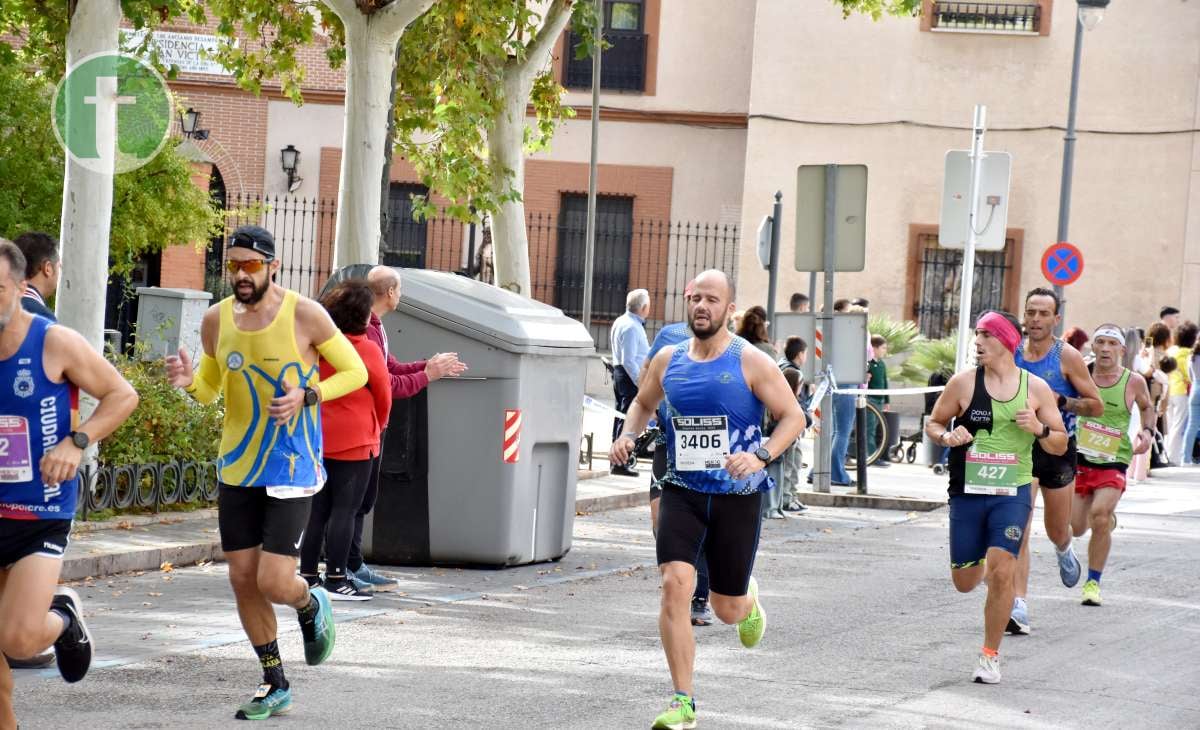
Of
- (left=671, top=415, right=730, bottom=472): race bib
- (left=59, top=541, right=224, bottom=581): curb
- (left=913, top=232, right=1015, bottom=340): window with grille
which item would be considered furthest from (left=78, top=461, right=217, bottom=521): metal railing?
(left=913, top=232, right=1015, bottom=340): window with grille

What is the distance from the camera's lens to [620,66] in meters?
33.9

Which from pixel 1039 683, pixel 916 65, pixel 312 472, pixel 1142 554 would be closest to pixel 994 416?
pixel 1039 683

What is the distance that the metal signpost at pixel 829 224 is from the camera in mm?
17078

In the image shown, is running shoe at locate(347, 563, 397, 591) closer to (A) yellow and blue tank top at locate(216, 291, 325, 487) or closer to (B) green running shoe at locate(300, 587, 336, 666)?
(B) green running shoe at locate(300, 587, 336, 666)

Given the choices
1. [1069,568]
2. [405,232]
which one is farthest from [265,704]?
[405,232]

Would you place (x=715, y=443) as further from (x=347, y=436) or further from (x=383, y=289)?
(x=383, y=289)

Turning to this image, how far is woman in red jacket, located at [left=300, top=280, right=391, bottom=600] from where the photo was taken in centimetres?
958

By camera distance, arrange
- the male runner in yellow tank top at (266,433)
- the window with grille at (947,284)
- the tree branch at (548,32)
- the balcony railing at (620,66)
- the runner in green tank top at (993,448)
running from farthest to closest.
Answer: the balcony railing at (620,66) < the window with grille at (947,284) < the tree branch at (548,32) < the runner in green tank top at (993,448) < the male runner in yellow tank top at (266,433)

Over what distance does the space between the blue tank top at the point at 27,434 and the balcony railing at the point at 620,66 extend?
28124 millimetres

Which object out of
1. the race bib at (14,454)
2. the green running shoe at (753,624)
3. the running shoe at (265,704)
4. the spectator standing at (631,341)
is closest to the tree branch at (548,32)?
the spectator standing at (631,341)

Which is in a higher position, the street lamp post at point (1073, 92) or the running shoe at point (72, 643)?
the street lamp post at point (1073, 92)

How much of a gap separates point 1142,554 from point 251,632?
8938 mm

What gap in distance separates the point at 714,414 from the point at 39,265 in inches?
106

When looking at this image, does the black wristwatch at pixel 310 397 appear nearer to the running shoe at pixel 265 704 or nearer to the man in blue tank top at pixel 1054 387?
the running shoe at pixel 265 704
